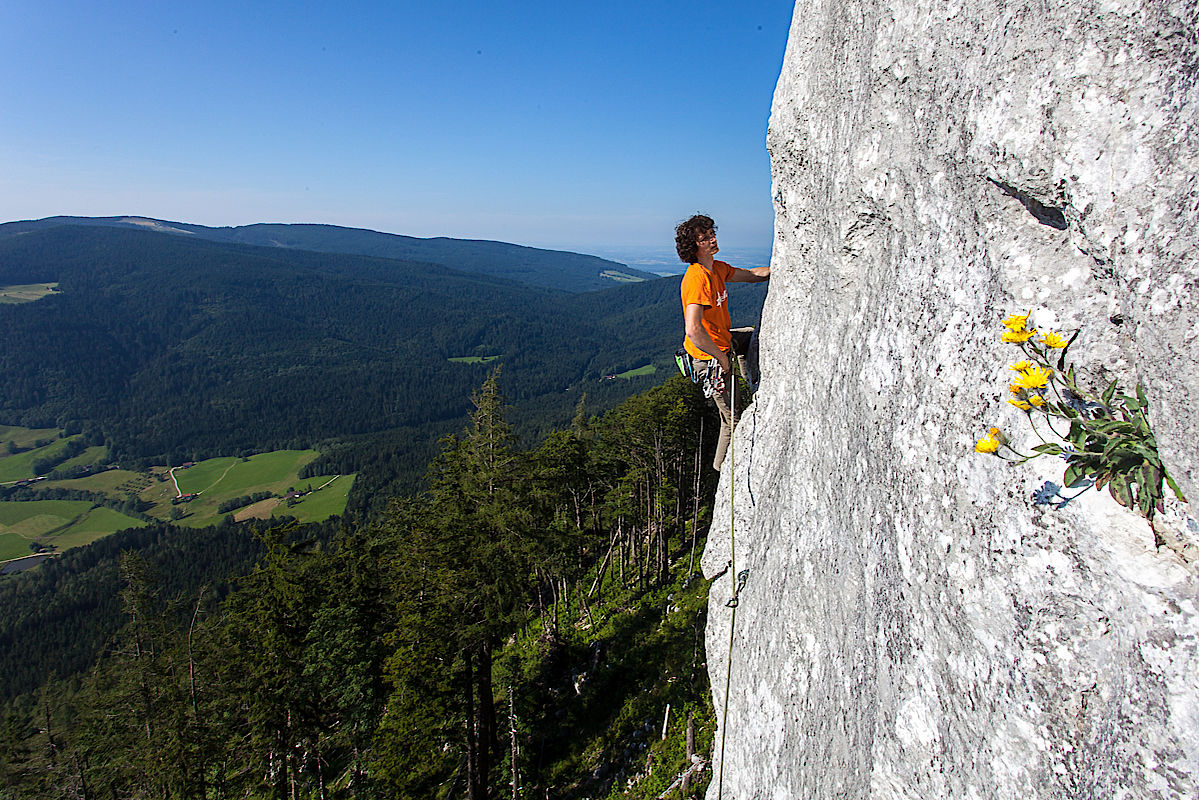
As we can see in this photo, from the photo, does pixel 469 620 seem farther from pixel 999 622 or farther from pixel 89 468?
pixel 89 468

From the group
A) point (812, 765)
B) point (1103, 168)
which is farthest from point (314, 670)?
point (1103, 168)

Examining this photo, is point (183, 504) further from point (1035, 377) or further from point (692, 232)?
point (1035, 377)

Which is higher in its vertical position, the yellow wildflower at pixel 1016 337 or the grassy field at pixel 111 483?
the yellow wildflower at pixel 1016 337

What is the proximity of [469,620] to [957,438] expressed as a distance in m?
16.5

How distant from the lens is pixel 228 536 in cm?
10056

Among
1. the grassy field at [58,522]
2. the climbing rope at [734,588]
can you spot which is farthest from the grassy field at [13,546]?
the climbing rope at [734,588]

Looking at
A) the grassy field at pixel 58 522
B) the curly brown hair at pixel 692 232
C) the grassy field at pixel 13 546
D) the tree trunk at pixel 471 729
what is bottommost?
the grassy field at pixel 13 546

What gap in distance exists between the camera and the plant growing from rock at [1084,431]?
8.54 feet

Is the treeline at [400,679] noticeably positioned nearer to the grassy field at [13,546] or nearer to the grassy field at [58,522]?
the grassy field at [13,546]

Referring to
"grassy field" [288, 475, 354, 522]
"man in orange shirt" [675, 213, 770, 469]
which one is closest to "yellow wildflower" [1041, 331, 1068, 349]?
"man in orange shirt" [675, 213, 770, 469]

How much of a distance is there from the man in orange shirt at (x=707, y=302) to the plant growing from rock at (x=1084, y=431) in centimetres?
355

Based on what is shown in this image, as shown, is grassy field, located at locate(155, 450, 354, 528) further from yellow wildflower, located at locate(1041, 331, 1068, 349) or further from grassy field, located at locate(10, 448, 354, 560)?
yellow wildflower, located at locate(1041, 331, 1068, 349)

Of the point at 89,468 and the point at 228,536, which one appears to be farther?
the point at 89,468

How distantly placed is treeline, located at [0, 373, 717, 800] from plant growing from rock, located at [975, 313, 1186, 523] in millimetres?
15847
